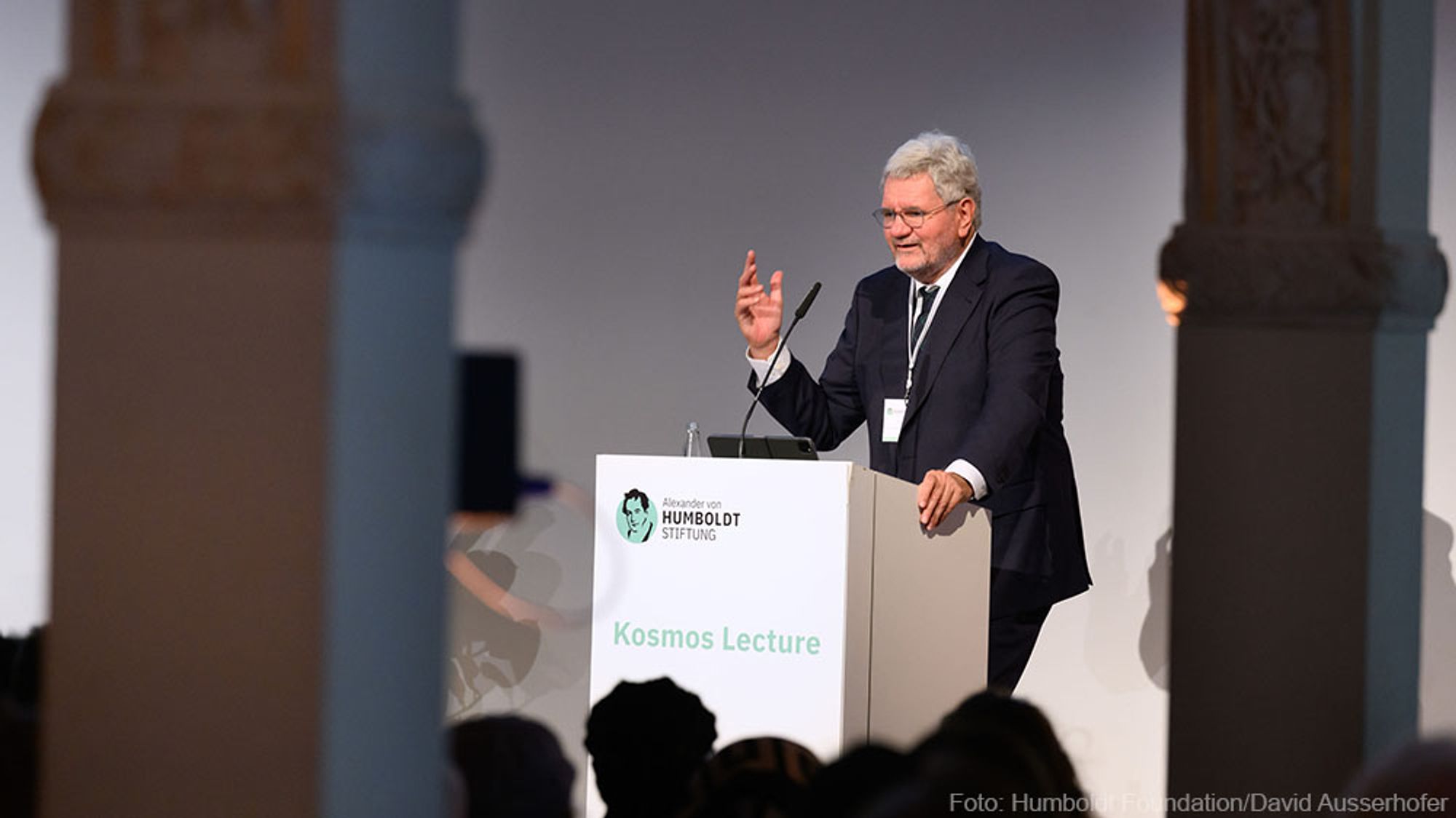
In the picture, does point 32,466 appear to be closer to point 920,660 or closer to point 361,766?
point 920,660

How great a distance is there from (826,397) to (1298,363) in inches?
75.5

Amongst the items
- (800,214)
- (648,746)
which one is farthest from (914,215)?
(648,746)

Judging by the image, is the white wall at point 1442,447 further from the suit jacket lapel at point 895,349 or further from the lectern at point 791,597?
the lectern at point 791,597

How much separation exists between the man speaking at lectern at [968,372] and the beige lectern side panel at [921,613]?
0.45 ft

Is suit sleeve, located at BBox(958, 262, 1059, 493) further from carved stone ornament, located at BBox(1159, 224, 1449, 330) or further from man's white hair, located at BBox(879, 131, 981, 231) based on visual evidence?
carved stone ornament, located at BBox(1159, 224, 1449, 330)

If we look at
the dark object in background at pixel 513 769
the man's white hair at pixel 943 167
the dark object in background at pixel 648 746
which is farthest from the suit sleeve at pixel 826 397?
the dark object in background at pixel 513 769

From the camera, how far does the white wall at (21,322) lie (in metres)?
6.11

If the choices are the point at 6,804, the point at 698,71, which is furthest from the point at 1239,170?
the point at 698,71

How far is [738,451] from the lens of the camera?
4.49 metres

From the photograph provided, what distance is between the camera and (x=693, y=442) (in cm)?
536

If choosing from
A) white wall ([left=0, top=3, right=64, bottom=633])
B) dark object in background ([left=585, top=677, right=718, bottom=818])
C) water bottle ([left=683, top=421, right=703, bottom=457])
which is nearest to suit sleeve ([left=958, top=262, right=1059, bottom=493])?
water bottle ([left=683, top=421, right=703, bottom=457])

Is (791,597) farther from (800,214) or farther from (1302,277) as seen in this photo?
(800,214)

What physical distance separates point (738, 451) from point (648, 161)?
8.65 feet

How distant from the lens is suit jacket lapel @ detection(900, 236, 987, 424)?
4629 millimetres
